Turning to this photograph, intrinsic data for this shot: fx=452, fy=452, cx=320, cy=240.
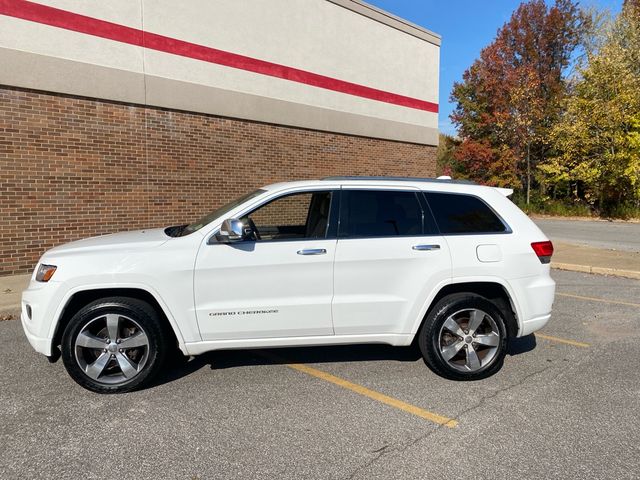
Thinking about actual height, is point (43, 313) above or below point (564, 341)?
above

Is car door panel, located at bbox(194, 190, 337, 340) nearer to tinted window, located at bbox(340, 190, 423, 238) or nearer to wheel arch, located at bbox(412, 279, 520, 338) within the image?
tinted window, located at bbox(340, 190, 423, 238)

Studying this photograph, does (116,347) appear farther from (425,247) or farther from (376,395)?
(425,247)

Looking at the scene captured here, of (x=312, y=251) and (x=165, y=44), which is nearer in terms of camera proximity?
(x=312, y=251)

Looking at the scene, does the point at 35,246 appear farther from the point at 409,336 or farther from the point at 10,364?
the point at 409,336

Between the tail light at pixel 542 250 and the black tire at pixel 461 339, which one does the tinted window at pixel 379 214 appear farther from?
the tail light at pixel 542 250

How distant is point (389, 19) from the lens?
13.9 m

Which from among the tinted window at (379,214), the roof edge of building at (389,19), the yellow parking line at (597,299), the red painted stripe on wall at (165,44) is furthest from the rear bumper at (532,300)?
the roof edge of building at (389,19)

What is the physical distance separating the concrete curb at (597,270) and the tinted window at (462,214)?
6.14 m

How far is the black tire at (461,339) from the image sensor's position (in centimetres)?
384

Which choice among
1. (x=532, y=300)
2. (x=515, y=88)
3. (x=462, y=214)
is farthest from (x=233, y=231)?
(x=515, y=88)

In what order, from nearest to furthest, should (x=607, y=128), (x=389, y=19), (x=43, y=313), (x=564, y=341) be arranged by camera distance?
(x=43, y=313)
(x=564, y=341)
(x=389, y=19)
(x=607, y=128)

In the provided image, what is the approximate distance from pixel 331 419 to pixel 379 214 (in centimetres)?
173

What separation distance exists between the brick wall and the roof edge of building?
4.08 metres

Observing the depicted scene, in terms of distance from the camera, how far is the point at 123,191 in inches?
364
